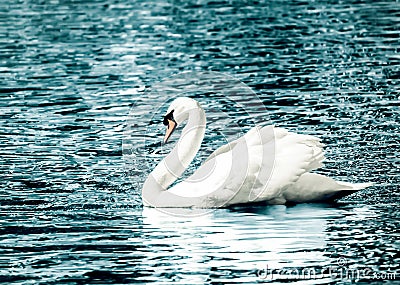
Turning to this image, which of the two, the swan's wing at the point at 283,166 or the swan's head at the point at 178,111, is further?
the swan's head at the point at 178,111

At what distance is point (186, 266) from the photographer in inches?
474

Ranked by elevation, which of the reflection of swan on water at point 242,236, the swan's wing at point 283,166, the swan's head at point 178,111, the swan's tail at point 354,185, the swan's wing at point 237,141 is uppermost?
the swan's head at point 178,111

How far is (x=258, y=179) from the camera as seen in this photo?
14.2 meters

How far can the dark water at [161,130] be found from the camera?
12.3m

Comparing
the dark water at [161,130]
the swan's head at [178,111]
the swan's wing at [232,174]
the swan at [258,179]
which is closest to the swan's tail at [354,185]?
the swan at [258,179]

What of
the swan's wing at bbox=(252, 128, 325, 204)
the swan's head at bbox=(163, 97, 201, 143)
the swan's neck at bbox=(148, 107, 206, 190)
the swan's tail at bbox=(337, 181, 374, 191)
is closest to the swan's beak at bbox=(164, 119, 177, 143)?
the swan's head at bbox=(163, 97, 201, 143)

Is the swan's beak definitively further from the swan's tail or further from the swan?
the swan's tail

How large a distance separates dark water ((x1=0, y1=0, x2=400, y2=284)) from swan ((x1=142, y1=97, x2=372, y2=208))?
0.21m

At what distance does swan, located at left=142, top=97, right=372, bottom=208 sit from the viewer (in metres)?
14.2

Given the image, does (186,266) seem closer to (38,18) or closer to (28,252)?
(28,252)

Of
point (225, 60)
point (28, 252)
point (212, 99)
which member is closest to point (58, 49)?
point (225, 60)

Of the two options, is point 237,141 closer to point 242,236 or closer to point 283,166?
point 283,166

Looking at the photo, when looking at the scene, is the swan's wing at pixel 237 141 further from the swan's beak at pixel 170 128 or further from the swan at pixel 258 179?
the swan's beak at pixel 170 128

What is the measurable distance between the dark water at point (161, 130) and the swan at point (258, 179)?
0.21 m
